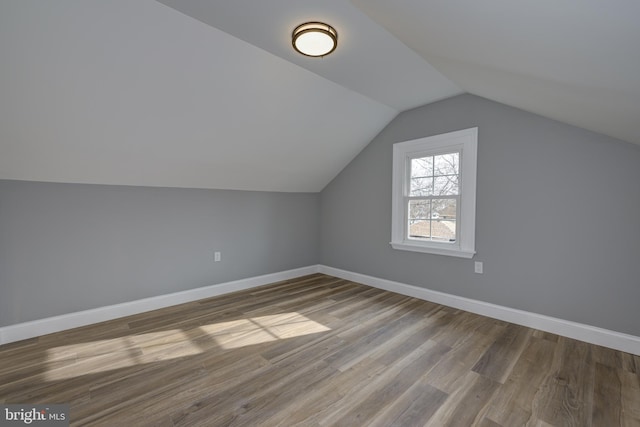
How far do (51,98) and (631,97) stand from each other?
3566 millimetres

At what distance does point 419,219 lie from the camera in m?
3.66

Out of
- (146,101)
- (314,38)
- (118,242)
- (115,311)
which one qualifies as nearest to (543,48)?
(314,38)

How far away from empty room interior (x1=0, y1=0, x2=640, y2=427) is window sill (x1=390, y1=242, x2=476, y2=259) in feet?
0.10

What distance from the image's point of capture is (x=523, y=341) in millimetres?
2469

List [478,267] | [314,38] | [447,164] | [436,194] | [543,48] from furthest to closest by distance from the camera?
1. [436,194]
2. [447,164]
3. [478,267]
4. [314,38]
5. [543,48]

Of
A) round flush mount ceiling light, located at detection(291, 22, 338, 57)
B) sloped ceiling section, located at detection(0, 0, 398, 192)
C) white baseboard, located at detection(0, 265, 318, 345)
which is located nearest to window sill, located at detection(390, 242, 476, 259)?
sloped ceiling section, located at detection(0, 0, 398, 192)

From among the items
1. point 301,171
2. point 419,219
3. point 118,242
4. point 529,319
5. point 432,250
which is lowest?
point 529,319

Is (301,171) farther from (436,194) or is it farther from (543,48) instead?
(543,48)

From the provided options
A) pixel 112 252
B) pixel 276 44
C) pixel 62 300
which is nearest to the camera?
pixel 276 44

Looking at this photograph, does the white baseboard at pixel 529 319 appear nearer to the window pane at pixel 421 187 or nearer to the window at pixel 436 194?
the window at pixel 436 194

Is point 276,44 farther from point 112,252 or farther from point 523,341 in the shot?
point 523,341

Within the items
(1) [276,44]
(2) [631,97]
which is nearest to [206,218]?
(1) [276,44]

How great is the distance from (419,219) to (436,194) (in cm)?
39

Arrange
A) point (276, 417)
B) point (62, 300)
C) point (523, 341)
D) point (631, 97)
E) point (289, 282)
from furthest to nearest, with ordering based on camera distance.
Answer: point (289, 282) → point (62, 300) → point (523, 341) → point (276, 417) → point (631, 97)
